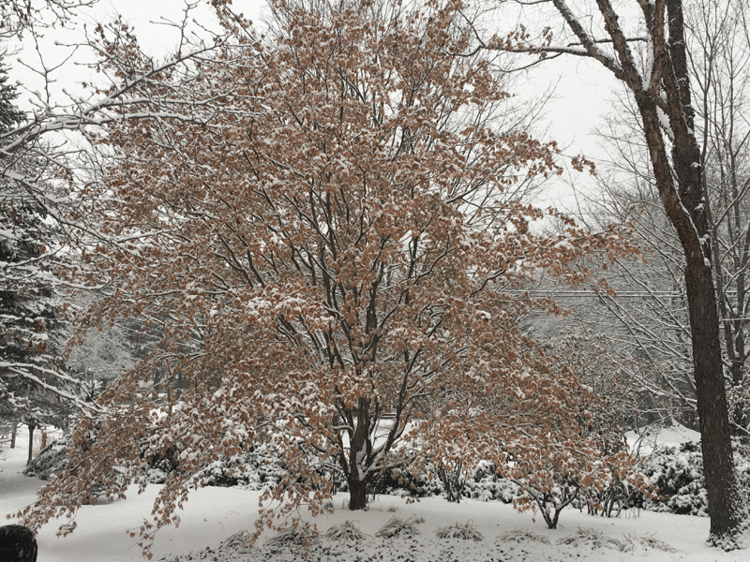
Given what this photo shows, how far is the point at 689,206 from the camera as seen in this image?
22.3 ft

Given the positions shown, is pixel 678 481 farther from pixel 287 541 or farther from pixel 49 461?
pixel 49 461

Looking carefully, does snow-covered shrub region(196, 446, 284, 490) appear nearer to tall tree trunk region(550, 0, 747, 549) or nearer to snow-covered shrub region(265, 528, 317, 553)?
snow-covered shrub region(265, 528, 317, 553)

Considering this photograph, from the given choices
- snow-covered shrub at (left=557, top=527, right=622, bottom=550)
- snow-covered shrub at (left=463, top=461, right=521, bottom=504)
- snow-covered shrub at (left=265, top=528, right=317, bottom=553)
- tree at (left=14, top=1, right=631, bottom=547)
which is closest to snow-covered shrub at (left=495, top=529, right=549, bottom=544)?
snow-covered shrub at (left=557, top=527, right=622, bottom=550)

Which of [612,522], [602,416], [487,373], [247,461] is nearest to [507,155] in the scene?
[487,373]

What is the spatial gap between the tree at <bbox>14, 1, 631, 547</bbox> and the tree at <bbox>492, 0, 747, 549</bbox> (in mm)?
1435

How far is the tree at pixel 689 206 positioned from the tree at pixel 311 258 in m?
1.44

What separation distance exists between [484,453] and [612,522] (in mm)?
4628

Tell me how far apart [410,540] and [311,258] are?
4.13m

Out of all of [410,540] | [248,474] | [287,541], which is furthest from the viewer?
[248,474]

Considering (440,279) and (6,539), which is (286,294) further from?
(6,539)

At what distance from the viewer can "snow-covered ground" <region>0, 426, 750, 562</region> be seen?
6.26 metres

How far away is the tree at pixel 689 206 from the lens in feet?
19.8

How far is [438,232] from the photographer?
18.0ft

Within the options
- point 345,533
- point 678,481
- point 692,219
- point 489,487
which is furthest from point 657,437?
point 345,533
